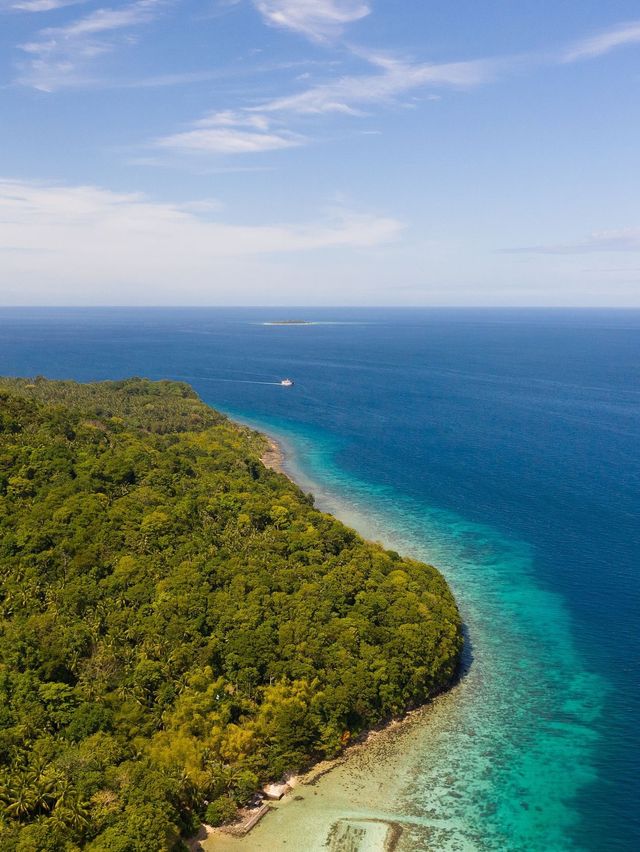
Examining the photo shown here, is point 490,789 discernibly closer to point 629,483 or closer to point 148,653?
point 148,653

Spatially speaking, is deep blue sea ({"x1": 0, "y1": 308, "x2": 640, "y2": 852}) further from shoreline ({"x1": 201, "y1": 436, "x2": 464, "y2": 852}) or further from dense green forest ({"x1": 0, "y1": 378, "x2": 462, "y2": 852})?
dense green forest ({"x1": 0, "y1": 378, "x2": 462, "y2": 852})

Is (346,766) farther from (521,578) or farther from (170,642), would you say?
(521,578)

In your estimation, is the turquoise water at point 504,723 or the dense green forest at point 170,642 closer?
the dense green forest at point 170,642

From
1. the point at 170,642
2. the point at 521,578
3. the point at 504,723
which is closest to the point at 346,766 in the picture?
the point at 504,723

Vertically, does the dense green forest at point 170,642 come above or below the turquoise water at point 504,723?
above

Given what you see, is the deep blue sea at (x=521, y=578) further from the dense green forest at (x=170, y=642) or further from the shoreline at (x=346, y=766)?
the dense green forest at (x=170, y=642)

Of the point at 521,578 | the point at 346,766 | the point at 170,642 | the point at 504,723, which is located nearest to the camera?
the point at 346,766

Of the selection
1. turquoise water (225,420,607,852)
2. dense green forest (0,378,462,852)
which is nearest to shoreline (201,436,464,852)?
dense green forest (0,378,462,852)

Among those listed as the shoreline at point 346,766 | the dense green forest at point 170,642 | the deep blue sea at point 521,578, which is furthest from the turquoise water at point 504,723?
the dense green forest at point 170,642
